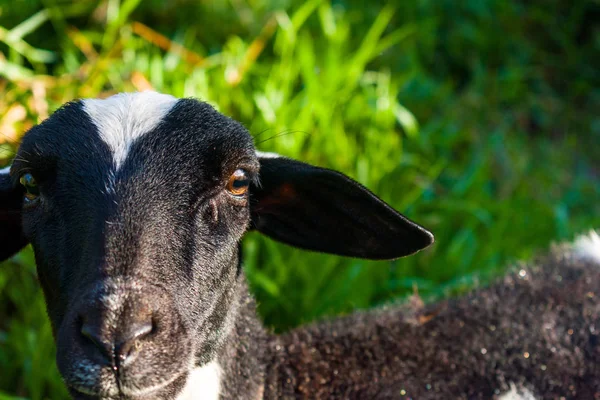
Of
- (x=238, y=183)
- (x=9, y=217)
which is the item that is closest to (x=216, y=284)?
(x=238, y=183)

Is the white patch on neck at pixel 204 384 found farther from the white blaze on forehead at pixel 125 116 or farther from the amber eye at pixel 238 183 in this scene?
the white blaze on forehead at pixel 125 116

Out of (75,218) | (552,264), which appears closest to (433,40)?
(552,264)

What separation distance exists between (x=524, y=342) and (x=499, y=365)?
175 millimetres

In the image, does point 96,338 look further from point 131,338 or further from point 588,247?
point 588,247

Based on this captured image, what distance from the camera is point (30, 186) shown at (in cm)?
258

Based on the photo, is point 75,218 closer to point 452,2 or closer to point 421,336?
point 421,336

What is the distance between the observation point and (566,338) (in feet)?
10.4

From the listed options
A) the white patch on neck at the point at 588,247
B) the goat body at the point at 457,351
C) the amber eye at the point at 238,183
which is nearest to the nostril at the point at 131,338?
the amber eye at the point at 238,183

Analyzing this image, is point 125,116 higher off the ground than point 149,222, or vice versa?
point 125,116

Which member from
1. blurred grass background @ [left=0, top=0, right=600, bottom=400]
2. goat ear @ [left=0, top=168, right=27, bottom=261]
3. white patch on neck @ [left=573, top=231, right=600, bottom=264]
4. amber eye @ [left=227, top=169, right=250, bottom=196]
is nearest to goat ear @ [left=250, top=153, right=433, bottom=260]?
amber eye @ [left=227, top=169, right=250, bottom=196]

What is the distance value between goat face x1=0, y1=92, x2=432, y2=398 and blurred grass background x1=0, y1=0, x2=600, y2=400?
1.38 meters

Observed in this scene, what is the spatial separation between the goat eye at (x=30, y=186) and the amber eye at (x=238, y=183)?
68cm

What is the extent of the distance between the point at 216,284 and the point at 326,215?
64cm

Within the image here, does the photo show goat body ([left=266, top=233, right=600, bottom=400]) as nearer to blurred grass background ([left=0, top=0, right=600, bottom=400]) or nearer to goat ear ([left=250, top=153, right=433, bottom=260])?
goat ear ([left=250, top=153, right=433, bottom=260])
